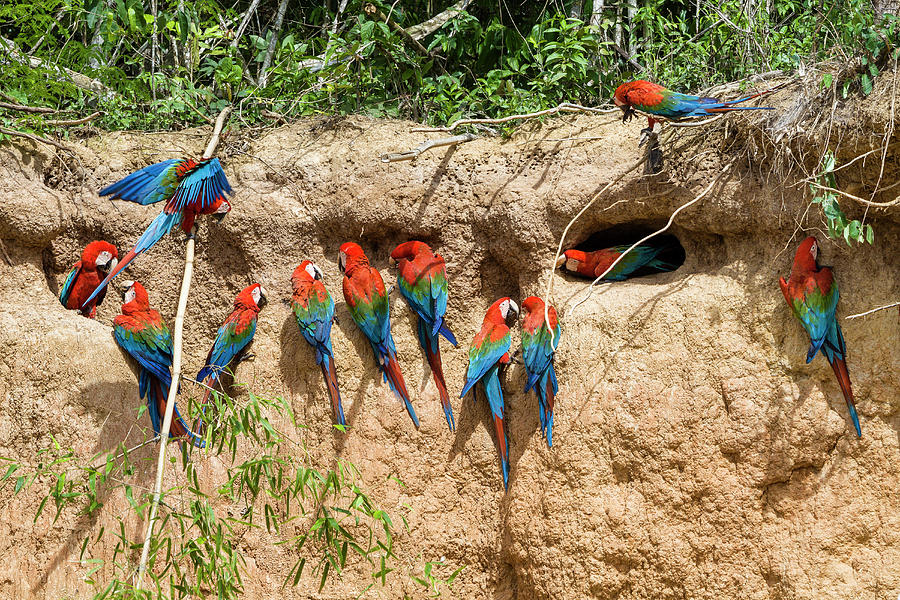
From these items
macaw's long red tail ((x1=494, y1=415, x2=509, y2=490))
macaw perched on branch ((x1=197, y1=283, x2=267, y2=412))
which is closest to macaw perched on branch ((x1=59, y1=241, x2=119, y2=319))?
macaw perched on branch ((x1=197, y1=283, x2=267, y2=412))

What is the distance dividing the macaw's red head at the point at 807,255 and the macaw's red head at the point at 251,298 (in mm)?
1898

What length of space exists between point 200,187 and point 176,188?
0.08 meters

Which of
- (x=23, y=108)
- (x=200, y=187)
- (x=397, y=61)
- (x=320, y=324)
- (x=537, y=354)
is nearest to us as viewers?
(x=200, y=187)

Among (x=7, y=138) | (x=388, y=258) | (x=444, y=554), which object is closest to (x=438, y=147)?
(x=388, y=258)

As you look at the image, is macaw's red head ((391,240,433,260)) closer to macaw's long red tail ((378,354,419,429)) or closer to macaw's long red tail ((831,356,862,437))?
macaw's long red tail ((378,354,419,429))

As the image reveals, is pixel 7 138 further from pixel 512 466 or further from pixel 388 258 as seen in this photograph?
pixel 512 466

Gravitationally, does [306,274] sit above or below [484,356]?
above

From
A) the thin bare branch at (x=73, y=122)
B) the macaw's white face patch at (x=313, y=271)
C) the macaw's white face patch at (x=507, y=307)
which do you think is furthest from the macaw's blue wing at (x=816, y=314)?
the thin bare branch at (x=73, y=122)

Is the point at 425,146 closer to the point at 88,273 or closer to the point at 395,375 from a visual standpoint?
the point at 395,375

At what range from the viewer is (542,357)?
2859mm

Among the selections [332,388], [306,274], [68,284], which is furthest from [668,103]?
[68,284]

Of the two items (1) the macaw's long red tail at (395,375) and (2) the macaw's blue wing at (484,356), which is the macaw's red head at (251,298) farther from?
(2) the macaw's blue wing at (484,356)

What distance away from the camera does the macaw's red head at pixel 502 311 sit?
300 cm

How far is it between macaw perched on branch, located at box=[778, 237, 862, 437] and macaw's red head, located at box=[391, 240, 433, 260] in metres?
1.25
